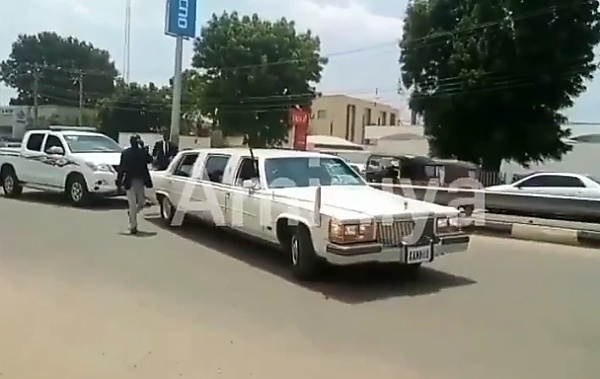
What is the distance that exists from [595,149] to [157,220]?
29.7 meters

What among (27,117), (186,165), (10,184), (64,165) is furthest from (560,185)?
(27,117)

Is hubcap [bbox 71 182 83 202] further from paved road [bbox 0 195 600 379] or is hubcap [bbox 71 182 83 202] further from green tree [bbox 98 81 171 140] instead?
green tree [bbox 98 81 171 140]

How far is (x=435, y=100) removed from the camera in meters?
29.3

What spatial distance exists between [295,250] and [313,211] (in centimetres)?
67

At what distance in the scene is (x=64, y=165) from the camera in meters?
15.0

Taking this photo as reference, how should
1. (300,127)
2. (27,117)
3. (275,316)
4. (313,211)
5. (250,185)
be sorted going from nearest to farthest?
(275,316)
(313,211)
(250,185)
(300,127)
(27,117)

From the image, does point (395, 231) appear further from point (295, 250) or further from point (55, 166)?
point (55, 166)

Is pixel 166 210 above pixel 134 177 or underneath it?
underneath

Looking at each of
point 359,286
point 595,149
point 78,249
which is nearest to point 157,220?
point 78,249

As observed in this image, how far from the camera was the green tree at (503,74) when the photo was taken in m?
26.8

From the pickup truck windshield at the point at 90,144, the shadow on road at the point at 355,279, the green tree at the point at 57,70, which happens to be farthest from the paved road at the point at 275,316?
the green tree at the point at 57,70

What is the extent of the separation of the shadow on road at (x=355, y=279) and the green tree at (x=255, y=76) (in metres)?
39.0

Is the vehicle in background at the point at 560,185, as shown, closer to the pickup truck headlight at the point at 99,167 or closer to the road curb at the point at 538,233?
the road curb at the point at 538,233

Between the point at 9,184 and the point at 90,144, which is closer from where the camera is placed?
the point at 90,144
